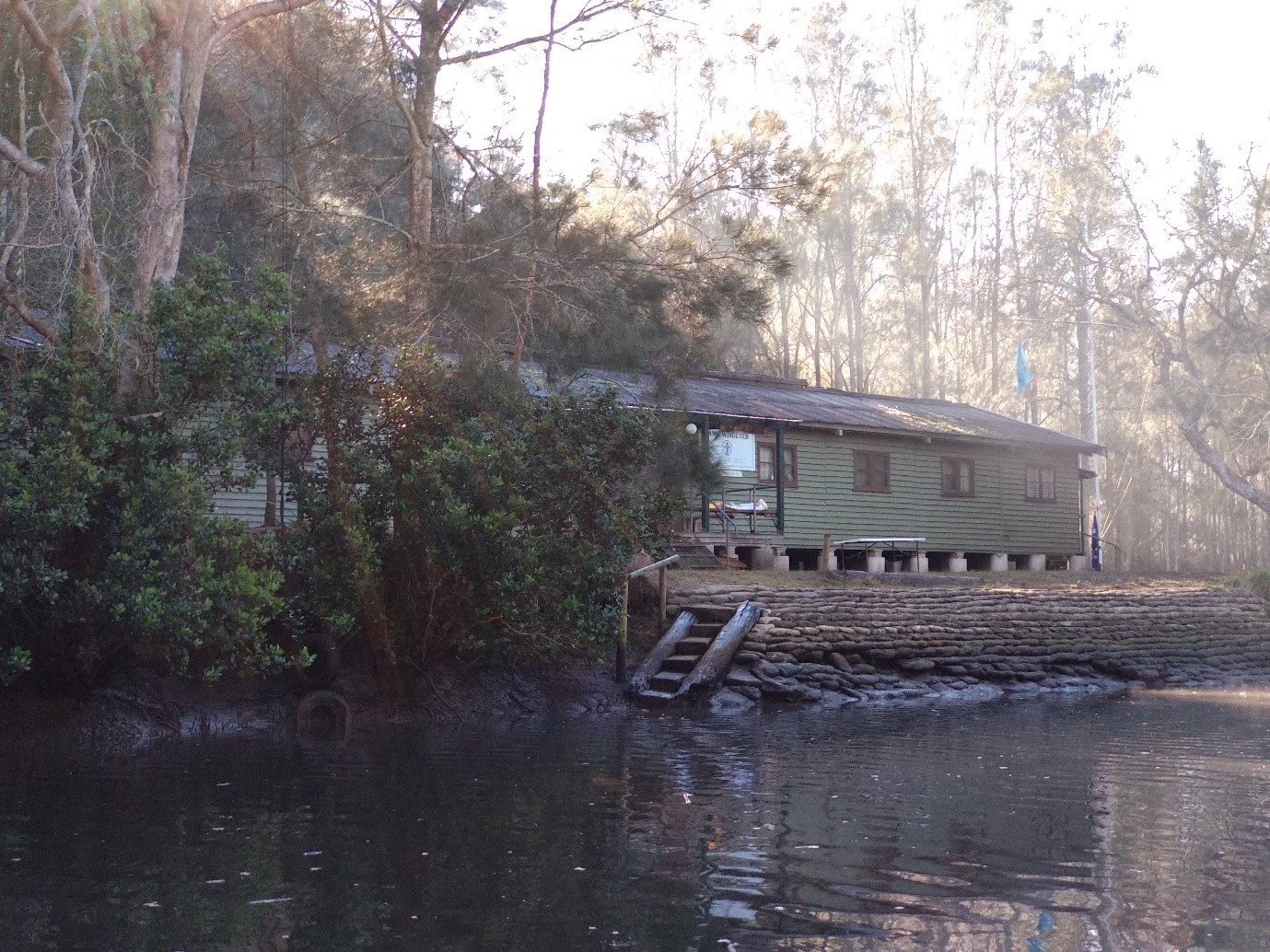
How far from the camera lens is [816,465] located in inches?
1089

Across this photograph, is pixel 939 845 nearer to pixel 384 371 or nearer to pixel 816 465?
pixel 384 371

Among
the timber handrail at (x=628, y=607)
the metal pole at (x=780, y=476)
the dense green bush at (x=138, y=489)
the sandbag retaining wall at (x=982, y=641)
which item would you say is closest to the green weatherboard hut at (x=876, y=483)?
the metal pole at (x=780, y=476)

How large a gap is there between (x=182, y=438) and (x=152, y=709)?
327 cm

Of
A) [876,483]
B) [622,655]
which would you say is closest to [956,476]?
[876,483]

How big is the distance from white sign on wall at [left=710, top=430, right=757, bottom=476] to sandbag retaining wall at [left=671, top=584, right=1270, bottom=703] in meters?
4.95

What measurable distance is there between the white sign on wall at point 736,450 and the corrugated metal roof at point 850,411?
1.91 feet

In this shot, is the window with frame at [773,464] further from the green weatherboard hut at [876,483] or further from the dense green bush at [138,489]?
the dense green bush at [138,489]

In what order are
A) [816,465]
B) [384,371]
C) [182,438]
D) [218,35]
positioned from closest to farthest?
[182,438]
[218,35]
[384,371]
[816,465]

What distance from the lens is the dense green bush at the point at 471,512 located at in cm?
1480

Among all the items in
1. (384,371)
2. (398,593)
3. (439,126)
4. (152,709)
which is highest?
(439,126)

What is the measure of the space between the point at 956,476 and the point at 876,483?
254cm

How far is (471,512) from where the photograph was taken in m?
15.0

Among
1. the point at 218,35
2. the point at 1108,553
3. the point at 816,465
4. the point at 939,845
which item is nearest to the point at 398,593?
the point at 218,35

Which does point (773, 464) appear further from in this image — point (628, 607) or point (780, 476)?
point (628, 607)
